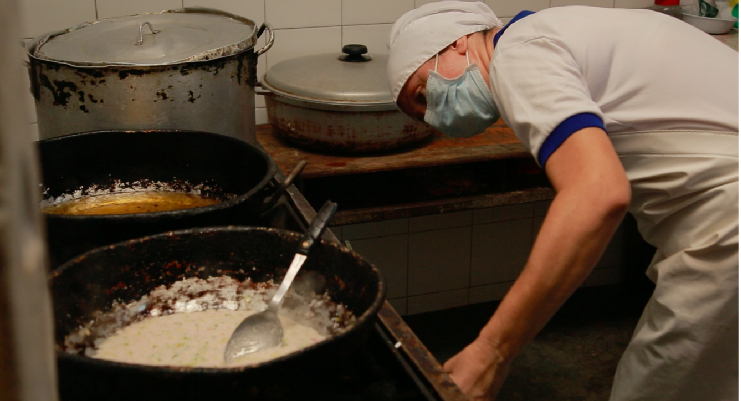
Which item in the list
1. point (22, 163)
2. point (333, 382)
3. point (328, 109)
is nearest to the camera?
point (22, 163)

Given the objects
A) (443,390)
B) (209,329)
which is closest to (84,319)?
(209,329)

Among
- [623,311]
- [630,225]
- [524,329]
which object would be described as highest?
[524,329]

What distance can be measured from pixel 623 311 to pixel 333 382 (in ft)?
8.69

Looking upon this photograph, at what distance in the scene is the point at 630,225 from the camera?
10.4 ft

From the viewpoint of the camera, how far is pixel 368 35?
8.22 ft

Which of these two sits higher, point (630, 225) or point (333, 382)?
point (333, 382)

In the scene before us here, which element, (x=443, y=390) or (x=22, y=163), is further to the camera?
(x=443, y=390)

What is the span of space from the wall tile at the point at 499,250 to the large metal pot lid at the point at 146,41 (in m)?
1.68

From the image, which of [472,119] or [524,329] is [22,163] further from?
[472,119]

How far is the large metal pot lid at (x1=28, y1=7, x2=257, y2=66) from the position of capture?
145cm

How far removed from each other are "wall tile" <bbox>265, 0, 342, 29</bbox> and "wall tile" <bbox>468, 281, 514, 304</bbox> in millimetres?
1424

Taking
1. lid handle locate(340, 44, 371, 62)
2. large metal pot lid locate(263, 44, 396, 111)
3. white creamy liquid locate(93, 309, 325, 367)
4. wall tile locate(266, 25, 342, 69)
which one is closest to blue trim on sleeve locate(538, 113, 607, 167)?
white creamy liquid locate(93, 309, 325, 367)

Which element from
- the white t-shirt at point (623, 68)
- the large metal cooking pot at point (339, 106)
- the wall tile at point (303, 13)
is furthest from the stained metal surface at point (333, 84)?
the white t-shirt at point (623, 68)

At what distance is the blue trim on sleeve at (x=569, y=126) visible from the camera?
1.05 metres
